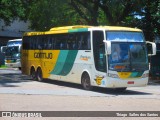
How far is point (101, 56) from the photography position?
19641mm

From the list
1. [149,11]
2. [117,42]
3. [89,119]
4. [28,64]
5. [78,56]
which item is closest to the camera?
[89,119]

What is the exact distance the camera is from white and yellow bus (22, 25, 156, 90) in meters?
19.2

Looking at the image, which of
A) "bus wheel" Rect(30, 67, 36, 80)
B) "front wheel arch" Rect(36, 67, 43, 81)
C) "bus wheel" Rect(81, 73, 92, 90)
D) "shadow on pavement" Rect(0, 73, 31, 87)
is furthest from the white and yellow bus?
"bus wheel" Rect(30, 67, 36, 80)

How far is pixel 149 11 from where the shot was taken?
30.8m

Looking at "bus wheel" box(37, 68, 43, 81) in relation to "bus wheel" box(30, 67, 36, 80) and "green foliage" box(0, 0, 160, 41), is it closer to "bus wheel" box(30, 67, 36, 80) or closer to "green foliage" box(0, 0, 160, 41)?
"bus wheel" box(30, 67, 36, 80)

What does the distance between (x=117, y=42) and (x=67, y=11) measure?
16020 mm

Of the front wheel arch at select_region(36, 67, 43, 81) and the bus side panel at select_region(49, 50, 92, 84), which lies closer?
the bus side panel at select_region(49, 50, 92, 84)

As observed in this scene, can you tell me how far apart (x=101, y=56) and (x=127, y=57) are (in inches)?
45.7

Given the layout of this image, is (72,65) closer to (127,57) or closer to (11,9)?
(127,57)

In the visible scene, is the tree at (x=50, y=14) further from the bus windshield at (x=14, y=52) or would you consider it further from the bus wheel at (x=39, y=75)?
the bus wheel at (x=39, y=75)

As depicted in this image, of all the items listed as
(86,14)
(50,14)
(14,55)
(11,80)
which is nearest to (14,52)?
(14,55)

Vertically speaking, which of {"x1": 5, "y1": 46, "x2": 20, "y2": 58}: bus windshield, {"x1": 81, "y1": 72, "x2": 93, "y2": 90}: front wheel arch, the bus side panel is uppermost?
{"x1": 5, "y1": 46, "x2": 20, "y2": 58}: bus windshield

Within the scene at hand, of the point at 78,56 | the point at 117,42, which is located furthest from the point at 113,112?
the point at 78,56

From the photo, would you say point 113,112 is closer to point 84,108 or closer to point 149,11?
point 84,108
